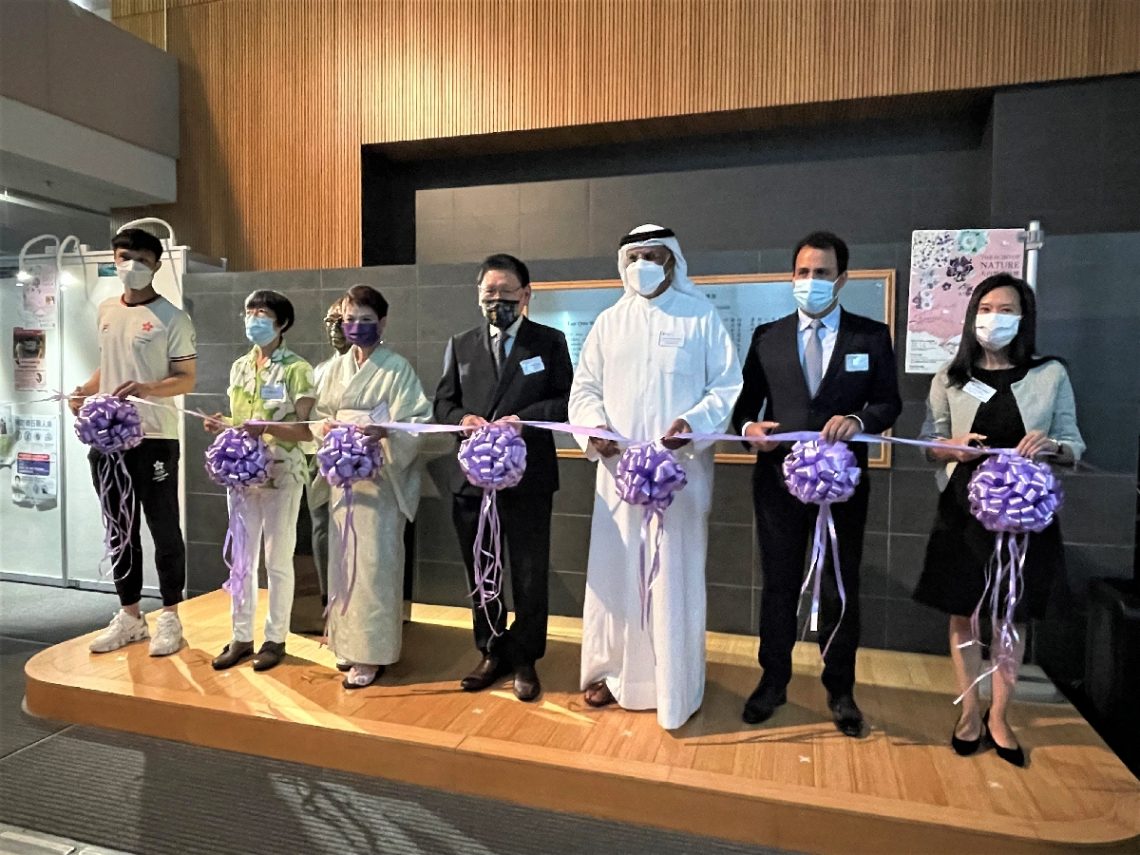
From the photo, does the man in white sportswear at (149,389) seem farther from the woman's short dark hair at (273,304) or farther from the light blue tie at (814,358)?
the light blue tie at (814,358)

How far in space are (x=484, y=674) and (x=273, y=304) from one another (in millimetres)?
1680

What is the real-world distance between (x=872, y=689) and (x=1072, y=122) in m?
2.94

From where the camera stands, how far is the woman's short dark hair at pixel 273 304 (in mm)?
2885

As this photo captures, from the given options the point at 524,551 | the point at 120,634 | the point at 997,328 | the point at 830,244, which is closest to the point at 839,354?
the point at 830,244

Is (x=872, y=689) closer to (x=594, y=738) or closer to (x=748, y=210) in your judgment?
(x=594, y=738)

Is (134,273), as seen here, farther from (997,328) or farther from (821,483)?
(997,328)

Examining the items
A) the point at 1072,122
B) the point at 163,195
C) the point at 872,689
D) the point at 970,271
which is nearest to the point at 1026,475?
the point at 872,689

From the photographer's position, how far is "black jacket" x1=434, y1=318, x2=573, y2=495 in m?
2.66

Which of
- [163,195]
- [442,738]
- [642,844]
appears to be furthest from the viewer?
[163,195]

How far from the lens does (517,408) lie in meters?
2.66

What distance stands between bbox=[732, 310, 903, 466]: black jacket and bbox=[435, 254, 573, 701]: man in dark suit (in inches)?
30.6

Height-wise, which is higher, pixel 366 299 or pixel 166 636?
pixel 366 299

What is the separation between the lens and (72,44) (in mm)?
4312

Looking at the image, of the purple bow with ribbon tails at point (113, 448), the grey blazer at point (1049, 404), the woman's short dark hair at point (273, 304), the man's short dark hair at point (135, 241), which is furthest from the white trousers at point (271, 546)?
the grey blazer at point (1049, 404)
